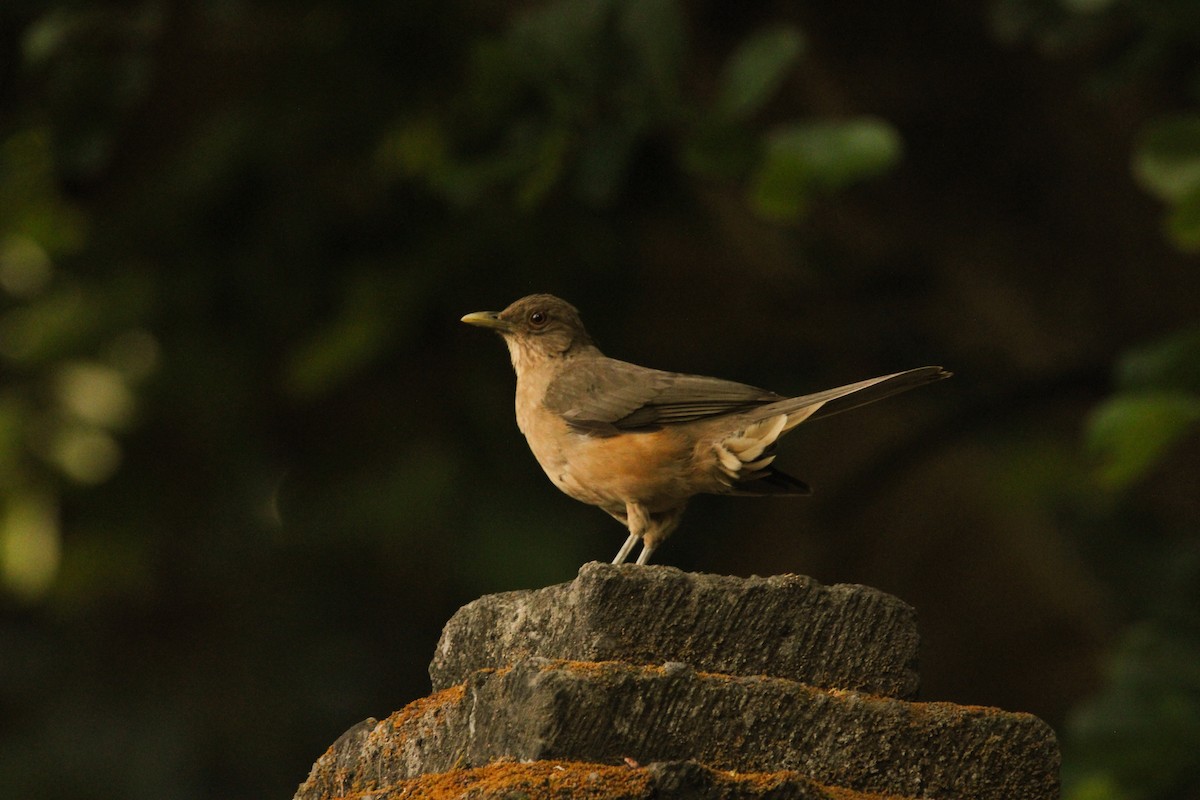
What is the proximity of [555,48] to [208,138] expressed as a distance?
11.8 feet

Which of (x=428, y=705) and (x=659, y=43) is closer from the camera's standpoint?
(x=428, y=705)

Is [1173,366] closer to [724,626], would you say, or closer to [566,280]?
[566,280]

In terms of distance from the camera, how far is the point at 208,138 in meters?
10.5

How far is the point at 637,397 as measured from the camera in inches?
214

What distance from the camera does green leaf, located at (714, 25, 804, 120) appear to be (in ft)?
23.4

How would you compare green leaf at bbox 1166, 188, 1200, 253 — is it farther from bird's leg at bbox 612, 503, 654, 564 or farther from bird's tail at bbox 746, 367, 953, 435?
bird's leg at bbox 612, 503, 654, 564

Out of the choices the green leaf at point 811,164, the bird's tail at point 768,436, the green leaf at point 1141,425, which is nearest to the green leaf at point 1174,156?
the green leaf at point 1141,425

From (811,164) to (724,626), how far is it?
374cm

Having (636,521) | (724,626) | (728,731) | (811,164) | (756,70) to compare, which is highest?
(756,70)

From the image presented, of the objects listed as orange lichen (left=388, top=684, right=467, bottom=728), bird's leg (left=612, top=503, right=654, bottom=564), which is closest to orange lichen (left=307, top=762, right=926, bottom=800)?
orange lichen (left=388, top=684, right=467, bottom=728)

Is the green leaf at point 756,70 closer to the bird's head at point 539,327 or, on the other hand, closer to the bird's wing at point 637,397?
the bird's head at point 539,327

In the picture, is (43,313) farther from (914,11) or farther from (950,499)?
(950,499)

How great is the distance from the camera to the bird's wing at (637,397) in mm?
5285

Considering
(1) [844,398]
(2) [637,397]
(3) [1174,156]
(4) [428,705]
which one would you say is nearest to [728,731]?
(4) [428,705]
